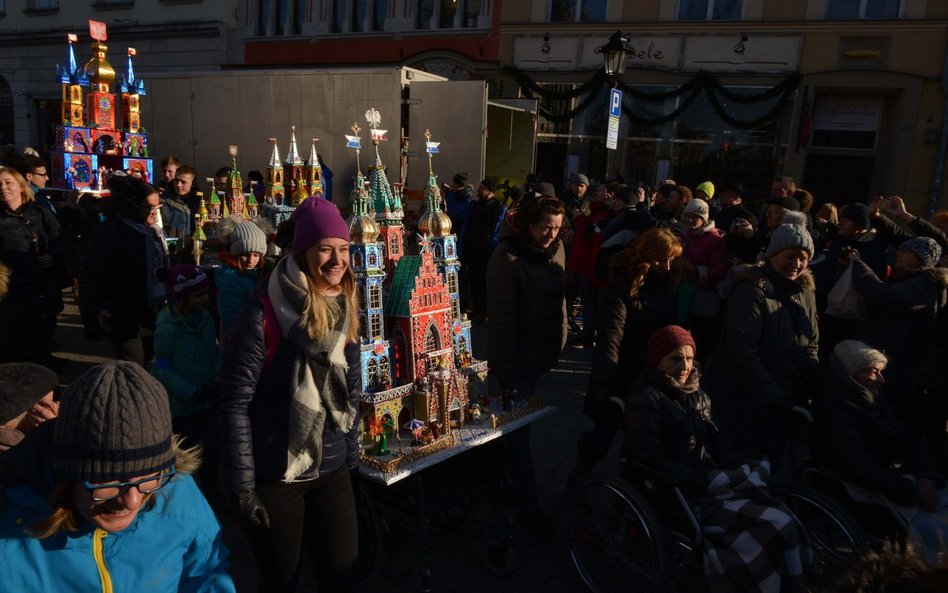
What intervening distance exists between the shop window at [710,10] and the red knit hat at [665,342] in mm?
14128

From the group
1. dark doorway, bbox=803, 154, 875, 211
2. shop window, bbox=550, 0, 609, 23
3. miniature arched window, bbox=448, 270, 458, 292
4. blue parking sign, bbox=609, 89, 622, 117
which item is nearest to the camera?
miniature arched window, bbox=448, 270, 458, 292

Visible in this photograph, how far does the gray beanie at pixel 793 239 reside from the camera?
11.8ft

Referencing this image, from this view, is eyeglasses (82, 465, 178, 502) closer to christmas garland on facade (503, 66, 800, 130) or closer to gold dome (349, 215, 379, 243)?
gold dome (349, 215, 379, 243)

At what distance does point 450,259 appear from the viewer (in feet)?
12.4

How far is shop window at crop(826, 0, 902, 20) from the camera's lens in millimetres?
13516

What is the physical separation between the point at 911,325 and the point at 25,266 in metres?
7.05

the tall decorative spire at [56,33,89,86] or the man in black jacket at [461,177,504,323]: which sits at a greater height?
the tall decorative spire at [56,33,89,86]

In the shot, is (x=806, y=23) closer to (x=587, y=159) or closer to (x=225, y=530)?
(x=587, y=159)

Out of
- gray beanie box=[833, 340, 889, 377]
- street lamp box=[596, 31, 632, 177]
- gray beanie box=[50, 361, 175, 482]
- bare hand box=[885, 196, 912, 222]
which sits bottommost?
gray beanie box=[833, 340, 889, 377]

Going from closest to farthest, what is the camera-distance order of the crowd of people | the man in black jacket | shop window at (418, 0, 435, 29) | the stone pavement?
the crowd of people
the stone pavement
the man in black jacket
shop window at (418, 0, 435, 29)

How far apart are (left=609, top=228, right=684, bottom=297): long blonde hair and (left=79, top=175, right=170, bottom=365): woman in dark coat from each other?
→ 3.23 m

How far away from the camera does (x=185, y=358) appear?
11.8 ft

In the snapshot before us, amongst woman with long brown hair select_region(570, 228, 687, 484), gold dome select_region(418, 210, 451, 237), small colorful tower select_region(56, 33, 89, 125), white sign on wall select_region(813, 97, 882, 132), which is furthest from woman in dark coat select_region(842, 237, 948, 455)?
white sign on wall select_region(813, 97, 882, 132)

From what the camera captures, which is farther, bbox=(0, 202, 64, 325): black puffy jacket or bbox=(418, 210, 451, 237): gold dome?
bbox=(0, 202, 64, 325): black puffy jacket
